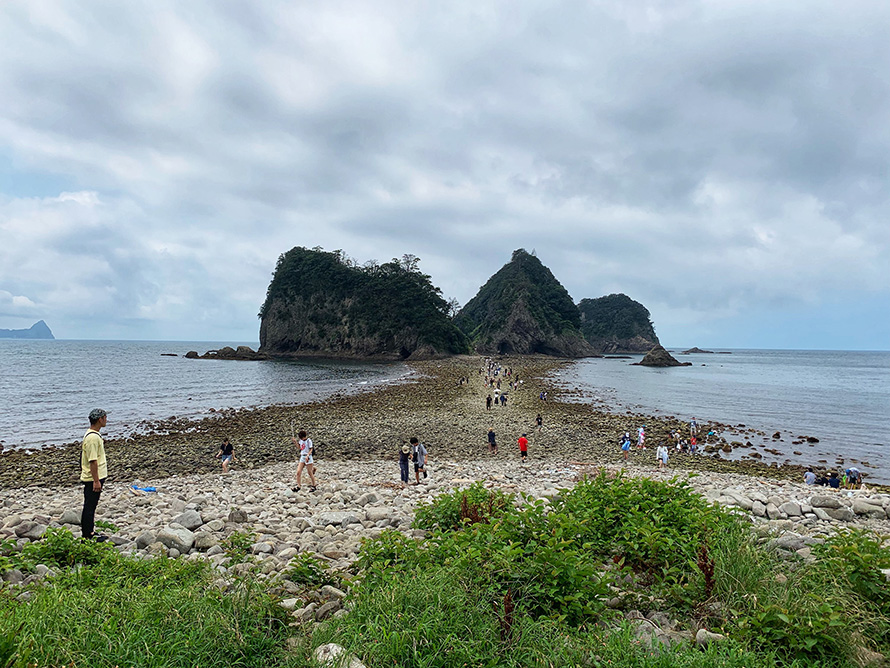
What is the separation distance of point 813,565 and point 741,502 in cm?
351

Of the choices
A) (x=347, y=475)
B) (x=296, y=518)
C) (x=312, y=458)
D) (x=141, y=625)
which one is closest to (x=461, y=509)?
(x=296, y=518)

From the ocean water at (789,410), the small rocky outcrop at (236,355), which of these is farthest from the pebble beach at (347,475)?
the small rocky outcrop at (236,355)

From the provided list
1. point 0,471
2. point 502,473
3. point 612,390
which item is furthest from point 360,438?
point 612,390

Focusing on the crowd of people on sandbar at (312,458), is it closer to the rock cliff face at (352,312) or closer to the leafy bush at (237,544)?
the leafy bush at (237,544)

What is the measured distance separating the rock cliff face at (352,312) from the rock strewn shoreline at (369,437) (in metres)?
71.1

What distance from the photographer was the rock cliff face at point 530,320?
130625 millimetres

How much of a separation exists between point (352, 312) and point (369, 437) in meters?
93.3

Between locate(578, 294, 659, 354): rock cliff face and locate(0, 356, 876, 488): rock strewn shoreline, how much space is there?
15831 centimetres

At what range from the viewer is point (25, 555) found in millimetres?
5332

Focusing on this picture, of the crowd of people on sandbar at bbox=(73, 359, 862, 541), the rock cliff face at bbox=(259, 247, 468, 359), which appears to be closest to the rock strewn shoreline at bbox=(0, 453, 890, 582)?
the crowd of people on sandbar at bbox=(73, 359, 862, 541)

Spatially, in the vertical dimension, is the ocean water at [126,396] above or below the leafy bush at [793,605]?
below

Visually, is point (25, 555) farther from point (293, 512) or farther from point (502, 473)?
point (502, 473)

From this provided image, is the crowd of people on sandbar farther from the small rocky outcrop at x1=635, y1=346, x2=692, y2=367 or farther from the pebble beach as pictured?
the small rocky outcrop at x1=635, y1=346, x2=692, y2=367

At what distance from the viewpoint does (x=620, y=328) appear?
188 meters
